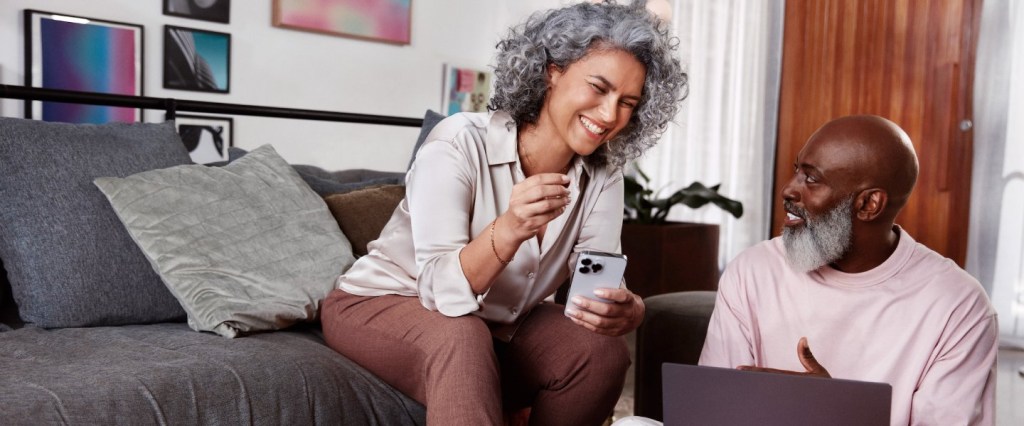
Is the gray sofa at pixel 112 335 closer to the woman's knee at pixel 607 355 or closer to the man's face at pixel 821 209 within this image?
the woman's knee at pixel 607 355

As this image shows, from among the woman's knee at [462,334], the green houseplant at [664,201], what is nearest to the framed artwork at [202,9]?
the green houseplant at [664,201]

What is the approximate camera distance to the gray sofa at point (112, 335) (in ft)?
4.68

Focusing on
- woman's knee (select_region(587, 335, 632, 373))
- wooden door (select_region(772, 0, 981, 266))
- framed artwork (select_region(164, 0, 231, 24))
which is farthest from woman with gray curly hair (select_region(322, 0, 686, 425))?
wooden door (select_region(772, 0, 981, 266))

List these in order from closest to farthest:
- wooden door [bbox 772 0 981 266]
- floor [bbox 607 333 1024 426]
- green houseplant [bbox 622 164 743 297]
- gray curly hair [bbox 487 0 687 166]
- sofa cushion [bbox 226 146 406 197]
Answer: gray curly hair [bbox 487 0 687 166] < sofa cushion [bbox 226 146 406 197] < floor [bbox 607 333 1024 426] < green houseplant [bbox 622 164 743 297] < wooden door [bbox 772 0 981 266]

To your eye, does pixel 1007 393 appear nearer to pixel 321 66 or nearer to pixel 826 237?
pixel 826 237

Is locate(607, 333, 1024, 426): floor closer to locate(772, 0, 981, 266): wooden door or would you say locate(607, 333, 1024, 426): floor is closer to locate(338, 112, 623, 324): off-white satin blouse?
locate(772, 0, 981, 266): wooden door

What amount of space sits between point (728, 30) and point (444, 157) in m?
3.97

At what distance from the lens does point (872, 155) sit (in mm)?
1469

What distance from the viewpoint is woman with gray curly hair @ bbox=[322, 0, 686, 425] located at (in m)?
1.56

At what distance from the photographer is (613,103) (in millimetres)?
1681

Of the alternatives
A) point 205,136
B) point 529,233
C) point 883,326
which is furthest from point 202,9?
point 883,326

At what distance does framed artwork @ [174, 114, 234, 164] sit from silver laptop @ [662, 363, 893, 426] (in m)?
2.72

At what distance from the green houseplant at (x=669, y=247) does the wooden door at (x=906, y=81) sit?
116 centimetres

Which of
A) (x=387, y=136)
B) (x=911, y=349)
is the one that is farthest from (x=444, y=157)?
(x=387, y=136)
